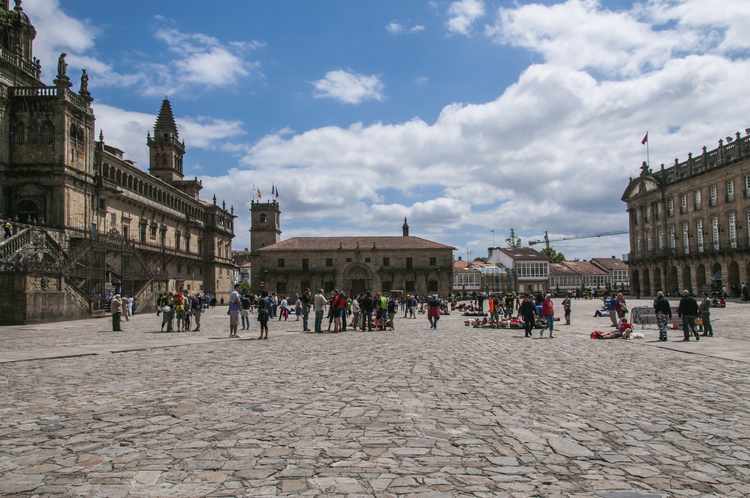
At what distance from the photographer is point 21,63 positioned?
120ft

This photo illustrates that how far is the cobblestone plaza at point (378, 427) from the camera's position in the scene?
4.22 m

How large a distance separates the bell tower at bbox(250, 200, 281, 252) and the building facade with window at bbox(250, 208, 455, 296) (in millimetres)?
14359

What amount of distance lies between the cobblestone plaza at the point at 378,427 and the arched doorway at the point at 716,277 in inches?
1714

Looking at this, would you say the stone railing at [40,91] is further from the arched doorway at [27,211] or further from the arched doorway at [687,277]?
the arched doorway at [687,277]

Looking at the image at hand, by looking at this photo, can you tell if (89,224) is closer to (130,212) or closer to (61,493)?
(130,212)

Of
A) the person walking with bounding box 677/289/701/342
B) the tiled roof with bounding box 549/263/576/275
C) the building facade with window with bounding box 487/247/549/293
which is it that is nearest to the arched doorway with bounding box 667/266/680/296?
the building facade with window with bounding box 487/247/549/293

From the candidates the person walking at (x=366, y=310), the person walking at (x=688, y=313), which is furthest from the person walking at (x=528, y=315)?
the person walking at (x=366, y=310)

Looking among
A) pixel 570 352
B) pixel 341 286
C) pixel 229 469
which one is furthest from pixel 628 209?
pixel 229 469

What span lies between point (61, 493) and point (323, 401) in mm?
3547

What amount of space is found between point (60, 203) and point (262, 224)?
176 ft

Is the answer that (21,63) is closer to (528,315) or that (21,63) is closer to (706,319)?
(528,315)

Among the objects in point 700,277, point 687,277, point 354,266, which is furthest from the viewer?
point 354,266

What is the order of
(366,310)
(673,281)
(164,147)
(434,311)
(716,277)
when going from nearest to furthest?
(366,310), (434,311), (716,277), (673,281), (164,147)

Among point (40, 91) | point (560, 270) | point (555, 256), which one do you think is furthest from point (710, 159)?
point (555, 256)
